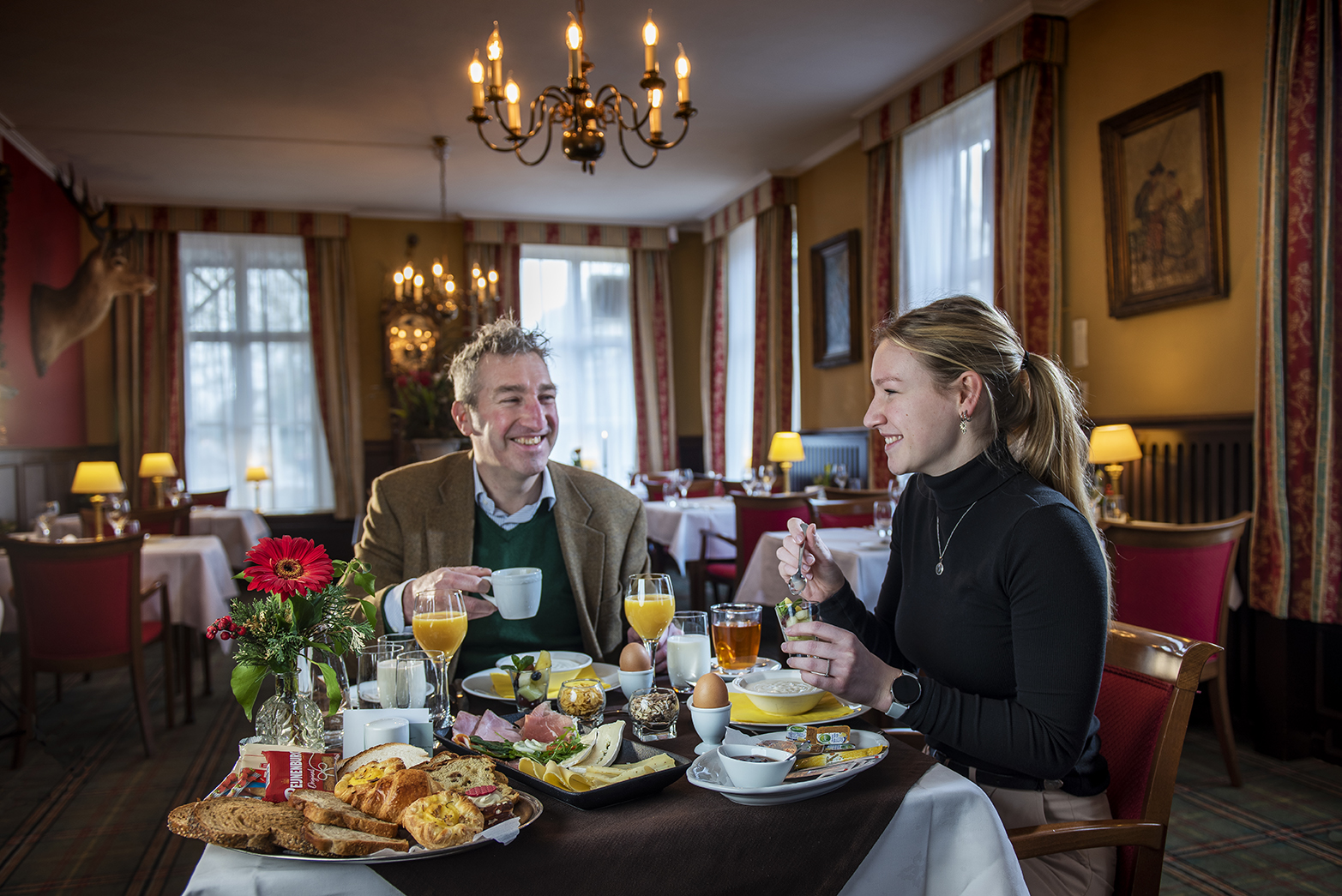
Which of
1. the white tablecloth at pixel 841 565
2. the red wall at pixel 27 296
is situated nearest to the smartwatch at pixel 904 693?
the white tablecloth at pixel 841 565

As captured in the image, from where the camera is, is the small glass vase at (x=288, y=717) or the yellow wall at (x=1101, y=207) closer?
the small glass vase at (x=288, y=717)

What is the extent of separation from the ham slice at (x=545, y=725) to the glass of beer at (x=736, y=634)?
34cm

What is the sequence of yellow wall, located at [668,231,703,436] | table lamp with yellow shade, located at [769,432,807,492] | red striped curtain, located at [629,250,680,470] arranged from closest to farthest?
1. table lamp with yellow shade, located at [769,432,807,492]
2. red striped curtain, located at [629,250,680,470]
3. yellow wall, located at [668,231,703,436]

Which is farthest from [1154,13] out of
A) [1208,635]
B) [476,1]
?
[476,1]

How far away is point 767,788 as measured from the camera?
945 millimetres

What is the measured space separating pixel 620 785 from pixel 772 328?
23.7 feet

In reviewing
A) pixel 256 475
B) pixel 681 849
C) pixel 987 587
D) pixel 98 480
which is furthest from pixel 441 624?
pixel 256 475

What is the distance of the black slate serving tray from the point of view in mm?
936

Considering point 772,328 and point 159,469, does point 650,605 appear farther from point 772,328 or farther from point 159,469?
point 772,328

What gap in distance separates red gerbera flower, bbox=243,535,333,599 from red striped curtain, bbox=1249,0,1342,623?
136 inches

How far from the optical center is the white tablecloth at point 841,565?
3.44 metres

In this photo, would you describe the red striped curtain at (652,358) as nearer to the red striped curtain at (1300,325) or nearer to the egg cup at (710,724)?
the red striped curtain at (1300,325)

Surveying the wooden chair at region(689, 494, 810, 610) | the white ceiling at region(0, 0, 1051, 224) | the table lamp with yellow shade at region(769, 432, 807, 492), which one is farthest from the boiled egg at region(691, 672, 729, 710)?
the table lamp with yellow shade at region(769, 432, 807, 492)

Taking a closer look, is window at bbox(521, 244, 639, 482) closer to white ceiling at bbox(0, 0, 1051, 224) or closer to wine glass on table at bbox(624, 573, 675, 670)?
white ceiling at bbox(0, 0, 1051, 224)
